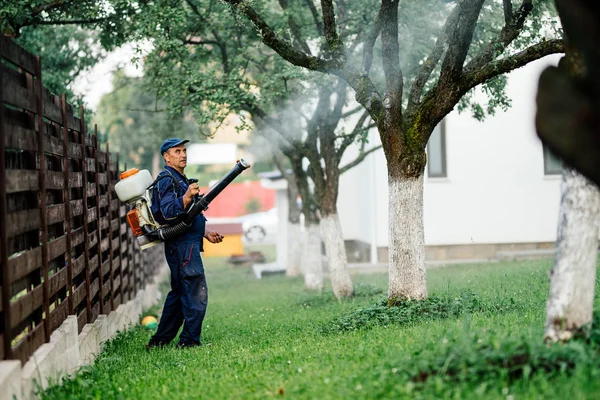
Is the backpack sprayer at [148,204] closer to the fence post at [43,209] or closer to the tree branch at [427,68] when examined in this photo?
the tree branch at [427,68]

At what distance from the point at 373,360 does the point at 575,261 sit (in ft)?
4.91

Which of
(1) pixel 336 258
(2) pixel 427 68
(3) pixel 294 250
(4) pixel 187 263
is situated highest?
(2) pixel 427 68

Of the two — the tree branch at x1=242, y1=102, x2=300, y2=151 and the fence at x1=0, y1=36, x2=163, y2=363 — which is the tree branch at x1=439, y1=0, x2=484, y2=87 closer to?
the fence at x1=0, y1=36, x2=163, y2=363

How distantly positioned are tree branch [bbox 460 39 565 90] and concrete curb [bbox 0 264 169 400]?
4.45m

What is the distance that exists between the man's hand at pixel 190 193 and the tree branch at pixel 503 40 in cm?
303

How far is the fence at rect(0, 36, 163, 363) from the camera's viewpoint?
A: 18.1 feet

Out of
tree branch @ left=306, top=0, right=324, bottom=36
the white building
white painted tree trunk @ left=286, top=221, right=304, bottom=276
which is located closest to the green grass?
tree branch @ left=306, top=0, right=324, bottom=36

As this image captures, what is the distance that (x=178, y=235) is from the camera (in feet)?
29.2

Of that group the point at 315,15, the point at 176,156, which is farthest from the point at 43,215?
the point at 315,15

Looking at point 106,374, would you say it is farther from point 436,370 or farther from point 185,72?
point 185,72

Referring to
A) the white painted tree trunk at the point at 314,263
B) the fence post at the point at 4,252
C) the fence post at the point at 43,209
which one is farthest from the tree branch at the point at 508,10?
the white painted tree trunk at the point at 314,263

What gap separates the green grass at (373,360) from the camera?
4934 millimetres

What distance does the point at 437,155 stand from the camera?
77.2 ft

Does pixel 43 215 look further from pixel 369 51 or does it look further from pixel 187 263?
pixel 369 51
